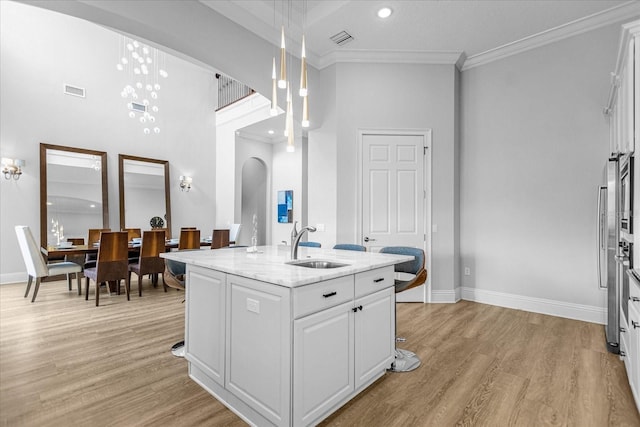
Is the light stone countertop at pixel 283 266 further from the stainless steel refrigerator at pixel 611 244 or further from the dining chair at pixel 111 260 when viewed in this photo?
the dining chair at pixel 111 260

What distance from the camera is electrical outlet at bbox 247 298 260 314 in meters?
1.85

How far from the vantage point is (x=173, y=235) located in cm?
758

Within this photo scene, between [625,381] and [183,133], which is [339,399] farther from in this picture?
[183,133]

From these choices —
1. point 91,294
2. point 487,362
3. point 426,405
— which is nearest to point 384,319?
point 426,405

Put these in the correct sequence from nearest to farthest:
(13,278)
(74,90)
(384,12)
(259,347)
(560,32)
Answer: (259,347)
(384,12)
(560,32)
(13,278)
(74,90)

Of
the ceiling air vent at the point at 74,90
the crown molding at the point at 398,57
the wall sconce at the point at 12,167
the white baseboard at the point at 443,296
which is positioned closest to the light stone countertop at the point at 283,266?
the white baseboard at the point at 443,296

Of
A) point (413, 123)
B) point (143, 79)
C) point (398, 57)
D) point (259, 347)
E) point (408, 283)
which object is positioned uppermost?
point (143, 79)

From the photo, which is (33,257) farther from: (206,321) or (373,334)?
(373,334)

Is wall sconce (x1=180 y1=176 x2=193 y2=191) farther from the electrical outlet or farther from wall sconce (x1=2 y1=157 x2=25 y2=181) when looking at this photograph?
the electrical outlet

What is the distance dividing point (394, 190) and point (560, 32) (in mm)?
2734

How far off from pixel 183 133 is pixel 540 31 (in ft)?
23.5

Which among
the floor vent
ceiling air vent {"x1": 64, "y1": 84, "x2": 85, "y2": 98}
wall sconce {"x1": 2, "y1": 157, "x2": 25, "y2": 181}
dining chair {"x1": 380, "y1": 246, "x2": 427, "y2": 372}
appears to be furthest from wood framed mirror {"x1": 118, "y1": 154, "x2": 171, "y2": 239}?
dining chair {"x1": 380, "y1": 246, "x2": 427, "y2": 372}

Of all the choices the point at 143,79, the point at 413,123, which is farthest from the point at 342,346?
the point at 143,79

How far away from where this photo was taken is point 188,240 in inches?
219
